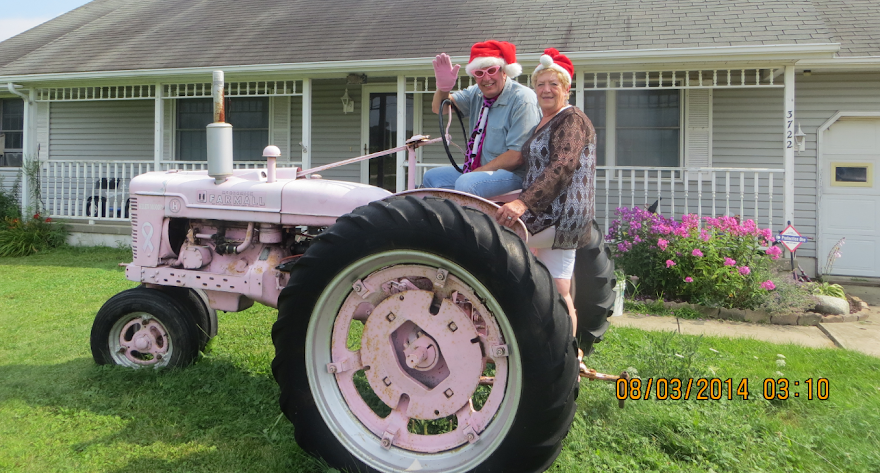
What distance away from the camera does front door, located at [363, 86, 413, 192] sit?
10.6 meters

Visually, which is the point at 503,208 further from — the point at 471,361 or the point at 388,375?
the point at 388,375

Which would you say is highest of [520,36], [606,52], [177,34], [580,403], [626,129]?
[177,34]

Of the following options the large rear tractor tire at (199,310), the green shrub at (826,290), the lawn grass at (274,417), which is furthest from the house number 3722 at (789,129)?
→ the large rear tractor tire at (199,310)

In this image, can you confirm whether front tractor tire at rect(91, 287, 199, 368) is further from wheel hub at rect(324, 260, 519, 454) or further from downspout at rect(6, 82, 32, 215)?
downspout at rect(6, 82, 32, 215)

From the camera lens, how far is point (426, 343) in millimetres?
2230

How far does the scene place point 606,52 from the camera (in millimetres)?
7836

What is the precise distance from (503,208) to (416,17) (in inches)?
353

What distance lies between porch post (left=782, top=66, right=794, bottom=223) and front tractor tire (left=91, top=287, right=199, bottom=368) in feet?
24.5

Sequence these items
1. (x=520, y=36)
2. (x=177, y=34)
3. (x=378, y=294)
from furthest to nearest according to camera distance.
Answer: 1. (x=177, y=34)
2. (x=520, y=36)
3. (x=378, y=294)

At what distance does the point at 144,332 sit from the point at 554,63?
2828 mm

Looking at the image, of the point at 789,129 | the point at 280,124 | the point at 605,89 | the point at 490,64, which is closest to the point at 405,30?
the point at 280,124

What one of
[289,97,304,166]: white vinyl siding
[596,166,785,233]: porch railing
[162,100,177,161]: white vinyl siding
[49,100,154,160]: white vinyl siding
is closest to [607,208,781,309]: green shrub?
[596,166,785,233]: porch railing

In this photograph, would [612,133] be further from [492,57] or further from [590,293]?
[492,57]

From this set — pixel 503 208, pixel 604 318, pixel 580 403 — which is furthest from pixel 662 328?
pixel 503 208
